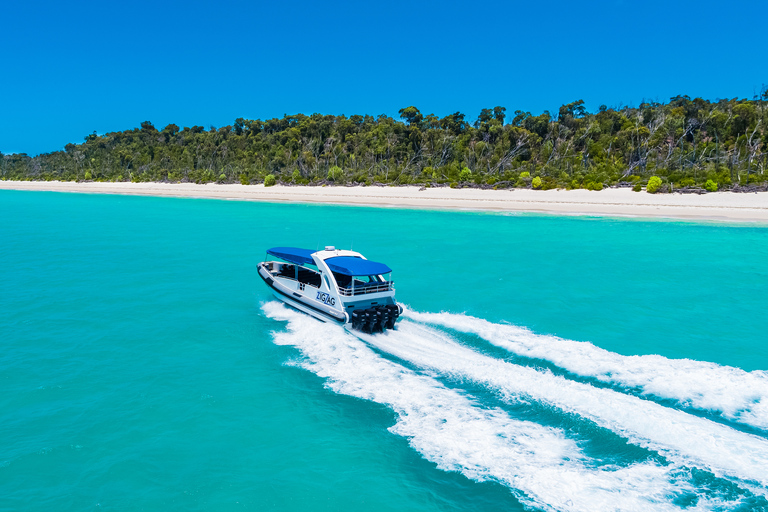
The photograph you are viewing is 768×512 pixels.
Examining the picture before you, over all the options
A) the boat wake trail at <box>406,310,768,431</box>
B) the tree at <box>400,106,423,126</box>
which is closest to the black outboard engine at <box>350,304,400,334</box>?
the boat wake trail at <box>406,310,768,431</box>

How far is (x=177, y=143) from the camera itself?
397ft

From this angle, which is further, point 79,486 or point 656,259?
point 656,259

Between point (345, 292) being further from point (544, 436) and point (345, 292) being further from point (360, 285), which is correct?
point (544, 436)

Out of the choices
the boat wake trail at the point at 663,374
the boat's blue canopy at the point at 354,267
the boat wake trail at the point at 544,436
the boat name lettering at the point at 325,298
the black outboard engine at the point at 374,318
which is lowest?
the boat wake trail at the point at 544,436

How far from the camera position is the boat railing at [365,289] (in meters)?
16.0

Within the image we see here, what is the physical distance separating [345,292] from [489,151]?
67199 millimetres

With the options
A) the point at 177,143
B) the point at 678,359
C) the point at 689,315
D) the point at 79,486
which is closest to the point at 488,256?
the point at 689,315

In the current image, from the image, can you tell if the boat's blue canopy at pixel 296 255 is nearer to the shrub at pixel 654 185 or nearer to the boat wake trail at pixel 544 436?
the boat wake trail at pixel 544 436

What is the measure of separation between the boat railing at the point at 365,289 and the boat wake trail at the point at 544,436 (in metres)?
2.54

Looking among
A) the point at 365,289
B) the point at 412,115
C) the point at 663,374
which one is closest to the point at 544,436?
the point at 663,374

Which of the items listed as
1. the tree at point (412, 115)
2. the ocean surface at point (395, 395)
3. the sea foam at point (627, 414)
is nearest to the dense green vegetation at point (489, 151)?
the tree at point (412, 115)

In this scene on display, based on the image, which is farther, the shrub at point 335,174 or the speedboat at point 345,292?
the shrub at point 335,174

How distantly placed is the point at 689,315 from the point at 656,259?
1161 cm

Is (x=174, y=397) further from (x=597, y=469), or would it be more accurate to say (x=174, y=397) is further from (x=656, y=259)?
(x=656, y=259)
